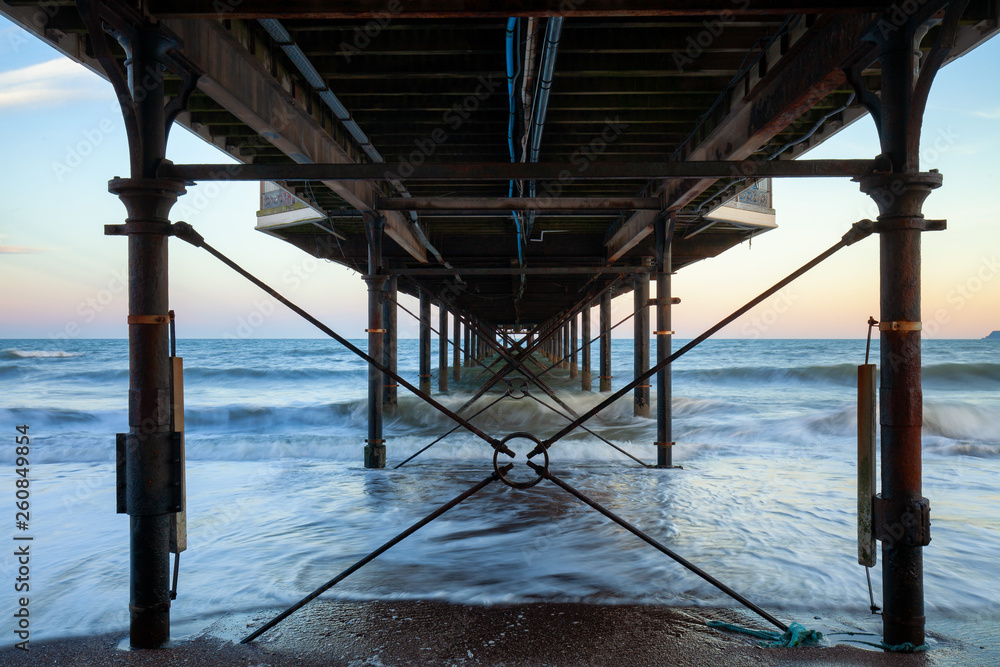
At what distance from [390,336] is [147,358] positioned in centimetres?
830

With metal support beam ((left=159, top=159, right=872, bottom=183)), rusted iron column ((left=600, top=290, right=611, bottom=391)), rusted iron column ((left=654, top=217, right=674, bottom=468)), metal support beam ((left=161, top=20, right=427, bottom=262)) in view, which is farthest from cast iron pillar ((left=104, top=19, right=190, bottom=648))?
rusted iron column ((left=600, top=290, right=611, bottom=391))

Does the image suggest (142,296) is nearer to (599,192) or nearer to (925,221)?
(925,221)

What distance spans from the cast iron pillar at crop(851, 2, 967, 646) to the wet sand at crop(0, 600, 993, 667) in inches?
20.9

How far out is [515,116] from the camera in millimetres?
5801

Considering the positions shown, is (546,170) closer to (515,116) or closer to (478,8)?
(515,116)

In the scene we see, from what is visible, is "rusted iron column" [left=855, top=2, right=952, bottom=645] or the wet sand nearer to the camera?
"rusted iron column" [left=855, top=2, right=952, bottom=645]

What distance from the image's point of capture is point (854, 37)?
366cm

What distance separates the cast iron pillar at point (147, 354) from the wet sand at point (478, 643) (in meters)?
0.42

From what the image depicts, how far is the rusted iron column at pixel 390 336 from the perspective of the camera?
36.4ft

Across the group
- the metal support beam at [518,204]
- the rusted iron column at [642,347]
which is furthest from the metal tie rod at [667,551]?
the rusted iron column at [642,347]

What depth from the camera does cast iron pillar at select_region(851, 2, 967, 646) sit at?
3.35m

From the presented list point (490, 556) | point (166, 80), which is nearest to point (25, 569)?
point (490, 556)

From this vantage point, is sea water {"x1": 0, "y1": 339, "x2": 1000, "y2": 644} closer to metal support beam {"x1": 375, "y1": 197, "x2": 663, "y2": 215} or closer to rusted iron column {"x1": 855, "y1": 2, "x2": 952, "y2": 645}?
rusted iron column {"x1": 855, "y1": 2, "x2": 952, "y2": 645}

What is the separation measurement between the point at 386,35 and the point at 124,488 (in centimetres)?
356
